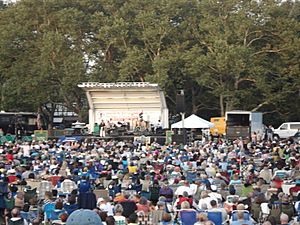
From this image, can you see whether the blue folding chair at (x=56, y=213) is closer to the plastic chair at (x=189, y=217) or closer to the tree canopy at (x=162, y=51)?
the plastic chair at (x=189, y=217)

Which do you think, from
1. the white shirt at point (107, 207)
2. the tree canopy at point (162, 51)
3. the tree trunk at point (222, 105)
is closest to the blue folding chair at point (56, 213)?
the white shirt at point (107, 207)

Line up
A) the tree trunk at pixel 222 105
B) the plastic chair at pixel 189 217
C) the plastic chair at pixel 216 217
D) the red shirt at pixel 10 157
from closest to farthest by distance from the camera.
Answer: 1. the plastic chair at pixel 216 217
2. the plastic chair at pixel 189 217
3. the red shirt at pixel 10 157
4. the tree trunk at pixel 222 105


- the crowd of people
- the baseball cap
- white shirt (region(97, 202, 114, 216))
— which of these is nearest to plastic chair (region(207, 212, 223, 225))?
the crowd of people

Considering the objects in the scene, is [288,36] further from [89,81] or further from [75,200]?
[75,200]

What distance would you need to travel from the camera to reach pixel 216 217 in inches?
427

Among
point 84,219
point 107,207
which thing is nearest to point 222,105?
point 107,207

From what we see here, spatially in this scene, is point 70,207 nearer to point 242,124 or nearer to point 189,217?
point 189,217

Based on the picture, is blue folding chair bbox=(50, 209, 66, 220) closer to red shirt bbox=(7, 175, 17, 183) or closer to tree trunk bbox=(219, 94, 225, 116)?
red shirt bbox=(7, 175, 17, 183)

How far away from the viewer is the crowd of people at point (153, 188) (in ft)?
36.2

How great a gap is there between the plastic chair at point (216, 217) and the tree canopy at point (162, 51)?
30166mm

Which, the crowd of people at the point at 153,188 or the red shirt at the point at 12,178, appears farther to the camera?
the red shirt at the point at 12,178

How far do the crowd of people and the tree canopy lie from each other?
19.7 meters

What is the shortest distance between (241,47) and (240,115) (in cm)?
421

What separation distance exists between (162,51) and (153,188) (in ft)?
100
